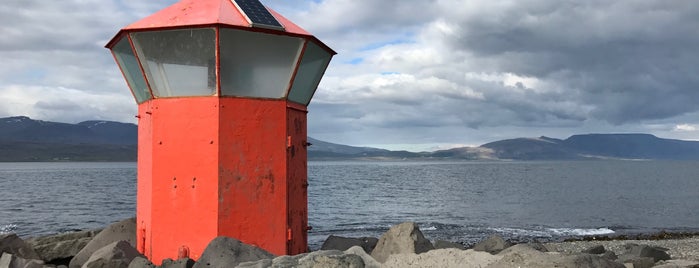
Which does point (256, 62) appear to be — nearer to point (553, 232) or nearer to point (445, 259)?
point (445, 259)

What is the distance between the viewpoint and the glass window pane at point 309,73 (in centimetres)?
835

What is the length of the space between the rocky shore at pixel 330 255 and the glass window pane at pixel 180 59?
2238mm

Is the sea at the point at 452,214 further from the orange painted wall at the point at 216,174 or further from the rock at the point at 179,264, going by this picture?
the rock at the point at 179,264

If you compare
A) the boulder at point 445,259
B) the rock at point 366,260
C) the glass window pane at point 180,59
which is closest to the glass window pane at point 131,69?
the glass window pane at point 180,59

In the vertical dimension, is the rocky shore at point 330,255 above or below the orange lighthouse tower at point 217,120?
below

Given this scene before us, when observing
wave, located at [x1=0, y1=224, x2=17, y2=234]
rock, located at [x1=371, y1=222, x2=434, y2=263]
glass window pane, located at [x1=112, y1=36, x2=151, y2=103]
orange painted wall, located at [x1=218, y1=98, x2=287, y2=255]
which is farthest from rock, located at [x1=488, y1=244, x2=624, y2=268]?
wave, located at [x1=0, y1=224, x2=17, y2=234]

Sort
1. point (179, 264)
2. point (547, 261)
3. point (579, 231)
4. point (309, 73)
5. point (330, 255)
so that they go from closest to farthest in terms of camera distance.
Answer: point (547, 261) → point (330, 255) → point (179, 264) → point (309, 73) → point (579, 231)

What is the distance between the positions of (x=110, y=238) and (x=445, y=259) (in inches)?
218

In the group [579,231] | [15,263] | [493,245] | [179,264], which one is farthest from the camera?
[579,231]

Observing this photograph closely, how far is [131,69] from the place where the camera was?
335 inches

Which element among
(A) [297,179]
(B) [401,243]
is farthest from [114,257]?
(B) [401,243]

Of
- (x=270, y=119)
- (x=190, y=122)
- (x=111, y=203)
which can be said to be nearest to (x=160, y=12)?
(x=190, y=122)

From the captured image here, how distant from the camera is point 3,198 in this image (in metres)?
54.2

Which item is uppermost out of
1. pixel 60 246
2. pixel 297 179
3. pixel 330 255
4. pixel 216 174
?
pixel 216 174
